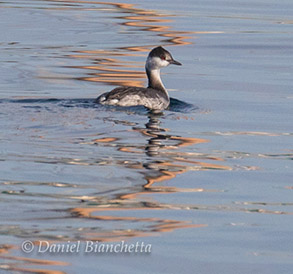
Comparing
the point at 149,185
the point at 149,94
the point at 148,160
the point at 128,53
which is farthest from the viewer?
the point at 128,53

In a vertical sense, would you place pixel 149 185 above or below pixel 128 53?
above

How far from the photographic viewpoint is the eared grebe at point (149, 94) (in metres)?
13.3

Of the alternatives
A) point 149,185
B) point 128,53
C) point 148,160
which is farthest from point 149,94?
point 128,53

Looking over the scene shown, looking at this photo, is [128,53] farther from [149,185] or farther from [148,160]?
[149,185]

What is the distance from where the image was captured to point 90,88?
16172 millimetres

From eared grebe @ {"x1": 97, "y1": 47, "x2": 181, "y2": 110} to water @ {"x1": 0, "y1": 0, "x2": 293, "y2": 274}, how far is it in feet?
0.58

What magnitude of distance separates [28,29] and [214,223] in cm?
1711

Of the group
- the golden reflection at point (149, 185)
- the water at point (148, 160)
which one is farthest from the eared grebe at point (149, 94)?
the golden reflection at point (149, 185)

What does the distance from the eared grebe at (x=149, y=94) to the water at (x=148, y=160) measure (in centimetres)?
18

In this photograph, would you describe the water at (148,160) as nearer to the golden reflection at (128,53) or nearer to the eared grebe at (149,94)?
the golden reflection at (128,53)

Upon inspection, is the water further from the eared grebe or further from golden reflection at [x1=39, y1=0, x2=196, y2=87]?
the eared grebe

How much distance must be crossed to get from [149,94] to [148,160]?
3.85m

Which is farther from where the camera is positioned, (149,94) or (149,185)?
(149,94)

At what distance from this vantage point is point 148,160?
9969mm
